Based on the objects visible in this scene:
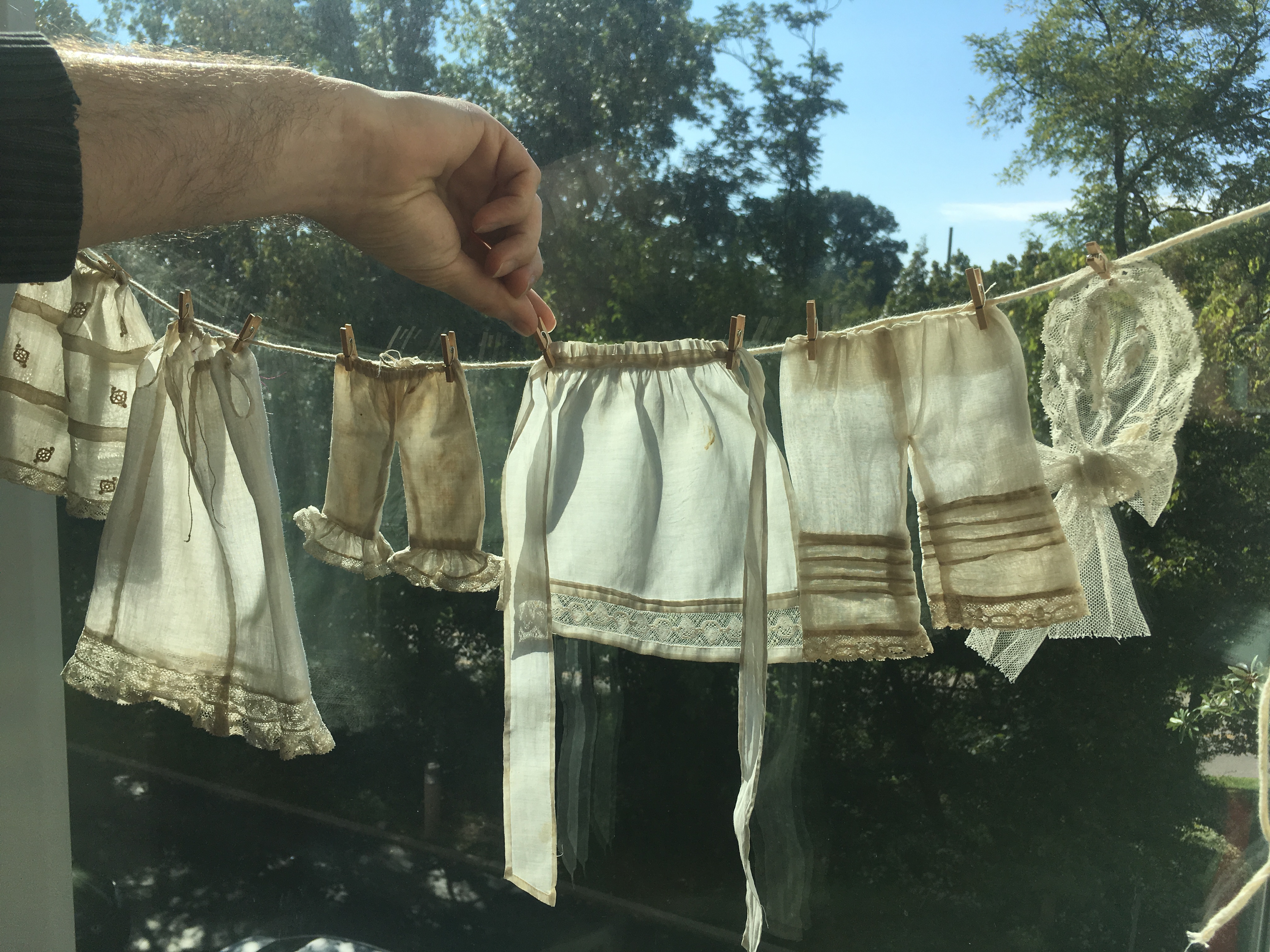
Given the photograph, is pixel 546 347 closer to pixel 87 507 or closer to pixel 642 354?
pixel 642 354

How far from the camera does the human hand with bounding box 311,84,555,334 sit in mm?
692

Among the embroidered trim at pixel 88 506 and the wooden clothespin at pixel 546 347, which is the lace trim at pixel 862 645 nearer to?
the wooden clothespin at pixel 546 347

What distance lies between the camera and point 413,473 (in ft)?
2.93

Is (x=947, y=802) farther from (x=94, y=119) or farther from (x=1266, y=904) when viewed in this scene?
(x=94, y=119)

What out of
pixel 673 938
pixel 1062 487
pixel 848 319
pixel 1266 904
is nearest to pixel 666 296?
pixel 848 319

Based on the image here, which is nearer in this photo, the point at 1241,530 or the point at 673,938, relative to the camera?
the point at 1241,530

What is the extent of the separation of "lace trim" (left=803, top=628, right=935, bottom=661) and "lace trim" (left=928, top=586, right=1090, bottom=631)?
0.02m

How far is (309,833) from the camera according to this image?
3.57ft

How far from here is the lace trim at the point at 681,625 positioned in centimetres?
76

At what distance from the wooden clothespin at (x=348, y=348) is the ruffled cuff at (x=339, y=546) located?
154mm

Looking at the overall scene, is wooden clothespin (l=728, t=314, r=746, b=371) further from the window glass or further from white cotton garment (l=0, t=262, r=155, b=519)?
white cotton garment (l=0, t=262, r=155, b=519)

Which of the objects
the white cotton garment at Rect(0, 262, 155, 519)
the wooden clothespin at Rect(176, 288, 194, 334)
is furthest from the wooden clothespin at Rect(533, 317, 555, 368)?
the white cotton garment at Rect(0, 262, 155, 519)

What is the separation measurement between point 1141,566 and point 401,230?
69 cm

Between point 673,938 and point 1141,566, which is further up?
point 1141,566
